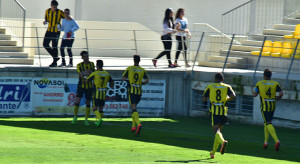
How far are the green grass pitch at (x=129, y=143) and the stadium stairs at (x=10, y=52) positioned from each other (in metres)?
3.04

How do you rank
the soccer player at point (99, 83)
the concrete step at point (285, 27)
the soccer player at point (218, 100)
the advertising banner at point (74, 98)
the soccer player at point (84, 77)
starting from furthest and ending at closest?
the concrete step at point (285, 27) < the advertising banner at point (74, 98) < the soccer player at point (84, 77) < the soccer player at point (99, 83) < the soccer player at point (218, 100)

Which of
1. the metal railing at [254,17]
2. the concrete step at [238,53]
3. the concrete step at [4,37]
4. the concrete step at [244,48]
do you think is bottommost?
the concrete step at [238,53]

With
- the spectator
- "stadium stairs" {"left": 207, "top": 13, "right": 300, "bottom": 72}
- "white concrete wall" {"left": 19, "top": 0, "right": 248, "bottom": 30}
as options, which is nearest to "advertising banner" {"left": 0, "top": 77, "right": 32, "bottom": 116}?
the spectator

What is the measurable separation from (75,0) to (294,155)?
67.7ft

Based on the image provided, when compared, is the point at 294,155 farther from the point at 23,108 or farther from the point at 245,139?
the point at 23,108

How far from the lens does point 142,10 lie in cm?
3366

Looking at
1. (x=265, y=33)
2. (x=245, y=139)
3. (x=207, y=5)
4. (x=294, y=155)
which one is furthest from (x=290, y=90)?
(x=207, y=5)

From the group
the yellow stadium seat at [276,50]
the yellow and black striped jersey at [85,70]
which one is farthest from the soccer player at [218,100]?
the yellow stadium seat at [276,50]

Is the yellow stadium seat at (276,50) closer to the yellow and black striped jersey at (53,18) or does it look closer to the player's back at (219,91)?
the yellow and black striped jersey at (53,18)

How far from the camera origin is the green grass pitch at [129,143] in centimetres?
1311

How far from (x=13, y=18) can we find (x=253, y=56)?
9.48m

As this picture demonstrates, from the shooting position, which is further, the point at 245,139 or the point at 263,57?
the point at 263,57

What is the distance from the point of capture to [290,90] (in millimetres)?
18859

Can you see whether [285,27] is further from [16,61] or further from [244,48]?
[16,61]
